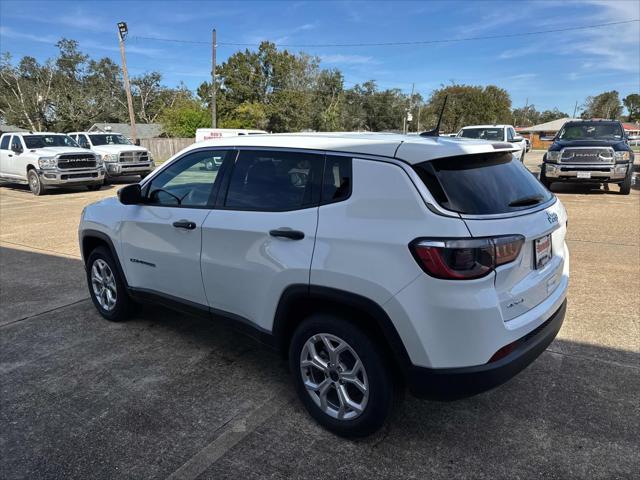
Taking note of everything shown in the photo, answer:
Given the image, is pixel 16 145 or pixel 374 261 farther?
pixel 16 145

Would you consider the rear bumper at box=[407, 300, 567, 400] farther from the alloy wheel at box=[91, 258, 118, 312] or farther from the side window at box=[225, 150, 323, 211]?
the alloy wheel at box=[91, 258, 118, 312]

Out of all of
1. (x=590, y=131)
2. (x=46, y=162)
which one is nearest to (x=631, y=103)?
(x=590, y=131)

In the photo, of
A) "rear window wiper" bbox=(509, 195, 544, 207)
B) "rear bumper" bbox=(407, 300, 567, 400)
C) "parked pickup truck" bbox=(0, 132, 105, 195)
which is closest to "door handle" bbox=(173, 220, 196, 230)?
"rear bumper" bbox=(407, 300, 567, 400)

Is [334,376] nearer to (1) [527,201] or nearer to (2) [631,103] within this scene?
(1) [527,201]

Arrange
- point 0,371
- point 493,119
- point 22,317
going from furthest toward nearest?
point 493,119 → point 22,317 → point 0,371

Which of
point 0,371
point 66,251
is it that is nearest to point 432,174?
point 0,371

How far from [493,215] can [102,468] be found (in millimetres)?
2453

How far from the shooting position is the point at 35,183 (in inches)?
588

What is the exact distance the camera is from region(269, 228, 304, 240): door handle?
266 cm

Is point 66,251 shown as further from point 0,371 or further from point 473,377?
point 473,377

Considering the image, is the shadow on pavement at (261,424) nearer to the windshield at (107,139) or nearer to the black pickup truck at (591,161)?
the black pickup truck at (591,161)

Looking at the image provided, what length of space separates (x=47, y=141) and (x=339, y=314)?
54.3 ft

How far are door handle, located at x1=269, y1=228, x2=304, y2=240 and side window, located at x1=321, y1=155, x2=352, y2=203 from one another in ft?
0.77

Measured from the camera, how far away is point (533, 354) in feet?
8.23
